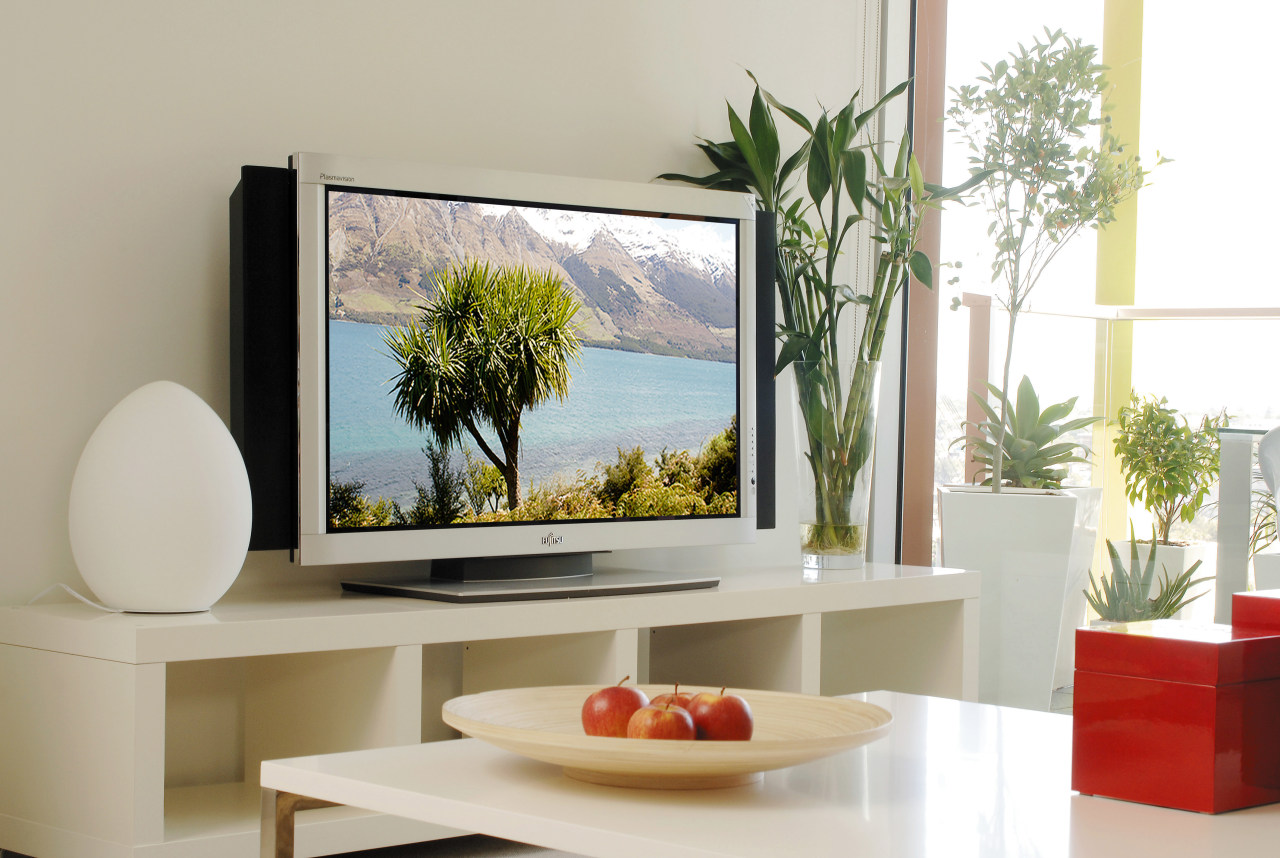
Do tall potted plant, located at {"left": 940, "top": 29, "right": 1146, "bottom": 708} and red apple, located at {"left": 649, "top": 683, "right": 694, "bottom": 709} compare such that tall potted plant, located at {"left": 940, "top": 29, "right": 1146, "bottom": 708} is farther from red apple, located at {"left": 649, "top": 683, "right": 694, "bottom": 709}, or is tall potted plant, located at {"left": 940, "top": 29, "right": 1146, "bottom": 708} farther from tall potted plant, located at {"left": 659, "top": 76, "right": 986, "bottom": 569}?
red apple, located at {"left": 649, "top": 683, "right": 694, "bottom": 709}

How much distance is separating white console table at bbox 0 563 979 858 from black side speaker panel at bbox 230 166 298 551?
0.20 m

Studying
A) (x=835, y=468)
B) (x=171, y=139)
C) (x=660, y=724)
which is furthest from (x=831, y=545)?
(x=660, y=724)

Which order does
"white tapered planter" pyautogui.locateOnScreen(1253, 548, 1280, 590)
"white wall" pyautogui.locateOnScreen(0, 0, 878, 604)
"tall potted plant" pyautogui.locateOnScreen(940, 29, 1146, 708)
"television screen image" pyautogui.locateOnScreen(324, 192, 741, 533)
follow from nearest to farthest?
"white wall" pyautogui.locateOnScreen(0, 0, 878, 604)
"television screen image" pyautogui.locateOnScreen(324, 192, 741, 533)
"white tapered planter" pyautogui.locateOnScreen(1253, 548, 1280, 590)
"tall potted plant" pyautogui.locateOnScreen(940, 29, 1146, 708)

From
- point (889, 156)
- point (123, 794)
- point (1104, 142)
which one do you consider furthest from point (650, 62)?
point (123, 794)

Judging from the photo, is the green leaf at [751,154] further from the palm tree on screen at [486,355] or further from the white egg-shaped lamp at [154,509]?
the white egg-shaped lamp at [154,509]

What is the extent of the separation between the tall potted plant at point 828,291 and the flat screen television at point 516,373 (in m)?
0.19

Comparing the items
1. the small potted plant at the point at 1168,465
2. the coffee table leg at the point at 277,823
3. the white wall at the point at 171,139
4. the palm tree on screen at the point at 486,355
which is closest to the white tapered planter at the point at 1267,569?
the small potted plant at the point at 1168,465

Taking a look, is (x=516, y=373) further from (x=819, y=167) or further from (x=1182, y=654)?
(x=1182, y=654)

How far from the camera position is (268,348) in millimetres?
2340

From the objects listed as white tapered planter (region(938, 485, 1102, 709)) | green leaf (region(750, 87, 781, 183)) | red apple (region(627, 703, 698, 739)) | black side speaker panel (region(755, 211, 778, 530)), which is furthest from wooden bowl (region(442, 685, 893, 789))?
white tapered planter (region(938, 485, 1102, 709))

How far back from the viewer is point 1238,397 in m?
3.09

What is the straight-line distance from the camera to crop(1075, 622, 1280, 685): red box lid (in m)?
1.06

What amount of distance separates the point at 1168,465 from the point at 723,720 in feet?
8.14

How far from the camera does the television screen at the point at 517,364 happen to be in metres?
2.40
